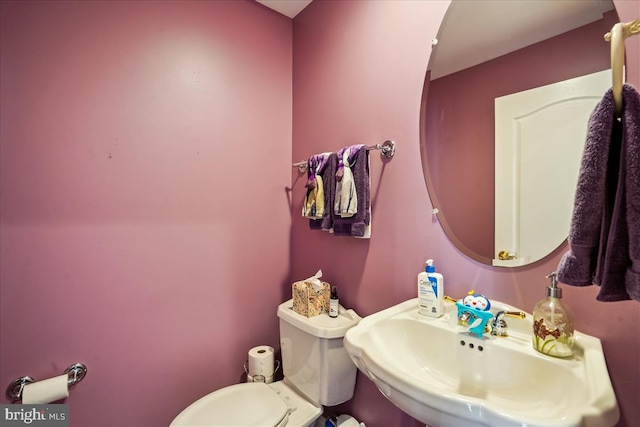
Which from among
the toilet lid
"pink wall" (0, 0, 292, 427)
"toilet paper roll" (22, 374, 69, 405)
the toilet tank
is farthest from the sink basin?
"toilet paper roll" (22, 374, 69, 405)

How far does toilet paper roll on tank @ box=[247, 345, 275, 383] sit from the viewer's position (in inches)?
53.1

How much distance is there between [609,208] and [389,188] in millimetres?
687

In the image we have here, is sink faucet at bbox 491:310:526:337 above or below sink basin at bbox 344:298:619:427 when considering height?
above

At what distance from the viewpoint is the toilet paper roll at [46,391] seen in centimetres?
94

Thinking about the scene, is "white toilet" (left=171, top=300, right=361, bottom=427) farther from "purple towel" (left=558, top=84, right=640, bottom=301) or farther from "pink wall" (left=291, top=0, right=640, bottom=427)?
"purple towel" (left=558, top=84, right=640, bottom=301)

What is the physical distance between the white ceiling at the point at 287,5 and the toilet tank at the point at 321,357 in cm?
160

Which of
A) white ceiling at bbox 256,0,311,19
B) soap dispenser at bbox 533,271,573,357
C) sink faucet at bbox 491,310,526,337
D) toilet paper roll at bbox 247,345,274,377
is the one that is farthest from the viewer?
white ceiling at bbox 256,0,311,19

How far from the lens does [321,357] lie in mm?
1104

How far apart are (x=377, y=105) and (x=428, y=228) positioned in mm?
557

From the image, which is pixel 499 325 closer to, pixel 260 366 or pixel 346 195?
pixel 346 195

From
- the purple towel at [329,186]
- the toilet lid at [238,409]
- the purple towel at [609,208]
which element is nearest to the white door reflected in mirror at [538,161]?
the purple towel at [609,208]

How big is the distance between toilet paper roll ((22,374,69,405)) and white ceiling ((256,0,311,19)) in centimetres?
192

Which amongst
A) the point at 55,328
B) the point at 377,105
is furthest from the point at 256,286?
the point at 377,105

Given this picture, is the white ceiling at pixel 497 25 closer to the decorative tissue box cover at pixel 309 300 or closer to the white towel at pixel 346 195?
the white towel at pixel 346 195
